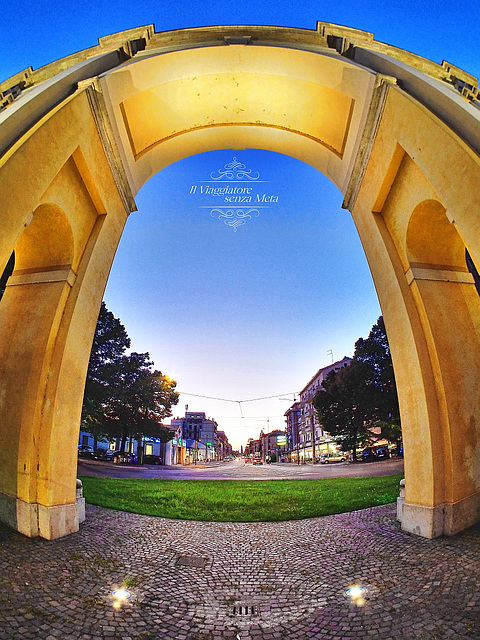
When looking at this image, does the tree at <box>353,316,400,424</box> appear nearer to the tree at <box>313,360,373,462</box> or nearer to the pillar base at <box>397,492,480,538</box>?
the tree at <box>313,360,373,462</box>

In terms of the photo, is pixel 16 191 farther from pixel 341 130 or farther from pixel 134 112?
pixel 341 130

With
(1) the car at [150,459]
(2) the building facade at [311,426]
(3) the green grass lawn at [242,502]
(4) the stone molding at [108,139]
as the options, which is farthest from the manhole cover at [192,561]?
(2) the building facade at [311,426]

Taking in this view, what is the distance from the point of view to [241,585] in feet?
13.9

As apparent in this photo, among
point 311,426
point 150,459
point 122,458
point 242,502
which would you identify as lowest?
point 150,459

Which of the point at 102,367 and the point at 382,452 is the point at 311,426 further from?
the point at 102,367

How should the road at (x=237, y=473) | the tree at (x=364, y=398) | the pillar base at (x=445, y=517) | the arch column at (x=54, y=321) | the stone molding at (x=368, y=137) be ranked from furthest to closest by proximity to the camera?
the tree at (x=364, y=398) → the road at (x=237, y=473) → the stone molding at (x=368, y=137) → the arch column at (x=54, y=321) → the pillar base at (x=445, y=517)

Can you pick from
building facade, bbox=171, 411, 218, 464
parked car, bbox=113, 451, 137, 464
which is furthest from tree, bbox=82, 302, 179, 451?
building facade, bbox=171, 411, 218, 464

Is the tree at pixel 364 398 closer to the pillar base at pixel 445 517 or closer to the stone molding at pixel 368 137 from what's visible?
the stone molding at pixel 368 137

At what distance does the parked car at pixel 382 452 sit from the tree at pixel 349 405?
7.53 ft

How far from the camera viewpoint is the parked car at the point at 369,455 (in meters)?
30.5

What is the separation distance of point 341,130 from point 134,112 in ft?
14.8

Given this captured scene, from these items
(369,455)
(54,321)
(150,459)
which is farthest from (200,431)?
(54,321)

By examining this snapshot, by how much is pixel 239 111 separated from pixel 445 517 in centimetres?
901

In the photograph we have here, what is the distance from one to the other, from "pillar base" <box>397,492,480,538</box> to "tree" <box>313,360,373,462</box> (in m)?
21.5
